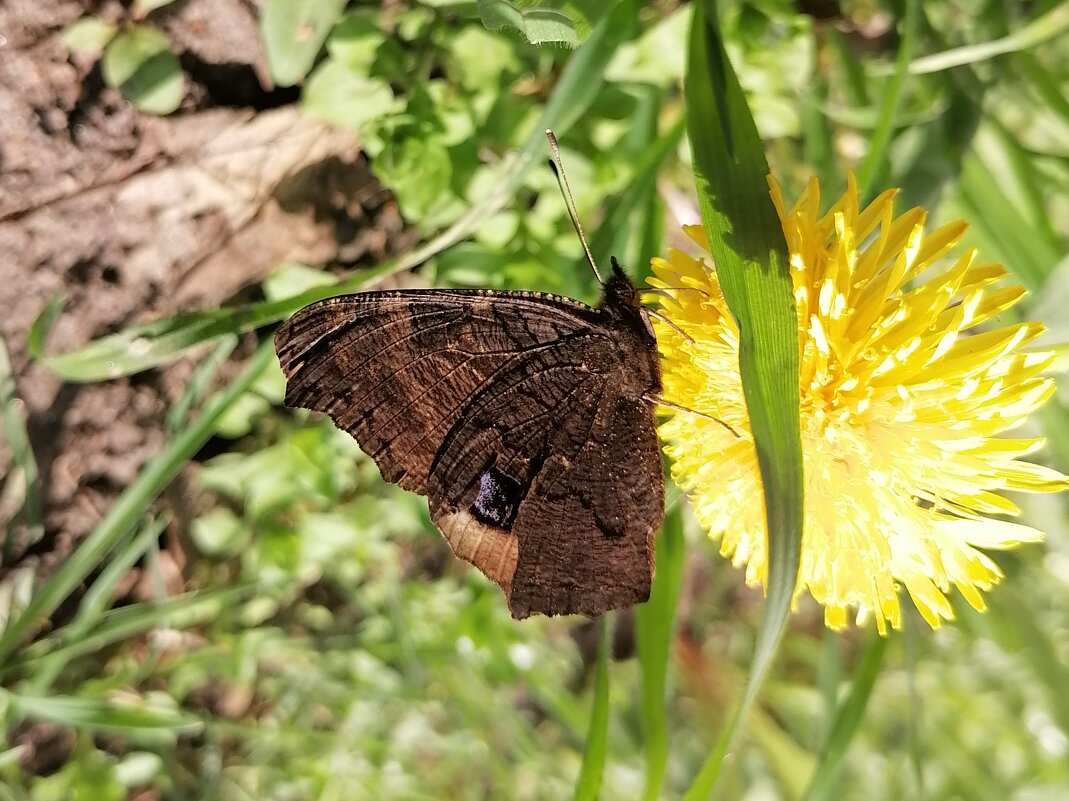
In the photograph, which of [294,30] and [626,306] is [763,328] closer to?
[626,306]

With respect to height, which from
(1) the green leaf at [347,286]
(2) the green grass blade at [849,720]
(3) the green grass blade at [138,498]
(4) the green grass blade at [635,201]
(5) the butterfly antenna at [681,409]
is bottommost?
(2) the green grass blade at [849,720]

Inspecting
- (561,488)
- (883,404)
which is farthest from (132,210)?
(883,404)

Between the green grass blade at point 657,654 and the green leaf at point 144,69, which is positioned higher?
the green leaf at point 144,69

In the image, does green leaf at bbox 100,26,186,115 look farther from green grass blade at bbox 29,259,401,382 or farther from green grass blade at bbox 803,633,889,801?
green grass blade at bbox 803,633,889,801

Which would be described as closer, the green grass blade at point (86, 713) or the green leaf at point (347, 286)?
the green leaf at point (347, 286)

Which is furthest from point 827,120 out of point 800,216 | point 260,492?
point 260,492

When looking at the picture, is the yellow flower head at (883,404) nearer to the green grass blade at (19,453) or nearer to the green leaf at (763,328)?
the green leaf at (763,328)

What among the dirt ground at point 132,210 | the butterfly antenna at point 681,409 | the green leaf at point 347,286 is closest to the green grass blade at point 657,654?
the butterfly antenna at point 681,409
